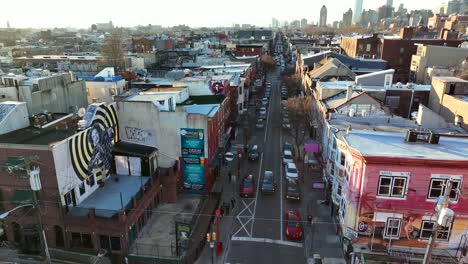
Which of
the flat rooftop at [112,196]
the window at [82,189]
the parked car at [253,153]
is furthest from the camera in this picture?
the parked car at [253,153]

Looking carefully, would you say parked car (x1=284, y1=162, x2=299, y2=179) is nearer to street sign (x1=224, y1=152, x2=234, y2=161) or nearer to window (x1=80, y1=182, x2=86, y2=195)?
street sign (x1=224, y1=152, x2=234, y2=161)

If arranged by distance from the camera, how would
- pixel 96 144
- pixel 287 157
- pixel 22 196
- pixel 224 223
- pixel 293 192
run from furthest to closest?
pixel 287 157, pixel 293 192, pixel 224 223, pixel 96 144, pixel 22 196

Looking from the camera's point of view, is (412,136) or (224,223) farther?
(224,223)

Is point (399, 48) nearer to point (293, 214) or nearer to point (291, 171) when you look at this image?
point (291, 171)

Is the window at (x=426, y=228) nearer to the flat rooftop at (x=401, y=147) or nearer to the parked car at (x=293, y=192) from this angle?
the flat rooftop at (x=401, y=147)

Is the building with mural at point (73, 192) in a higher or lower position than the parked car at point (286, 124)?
higher

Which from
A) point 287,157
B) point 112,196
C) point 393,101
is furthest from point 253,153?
point 112,196

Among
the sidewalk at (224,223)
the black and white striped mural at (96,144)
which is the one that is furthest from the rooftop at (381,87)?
the black and white striped mural at (96,144)

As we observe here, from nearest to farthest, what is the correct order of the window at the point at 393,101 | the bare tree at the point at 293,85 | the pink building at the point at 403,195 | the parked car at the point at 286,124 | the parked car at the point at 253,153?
the pink building at the point at 403,195
the window at the point at 393,101
the parked car at the point at 253,153
the parked car at the point at 286,124
the bare tree at the point at 293,85
